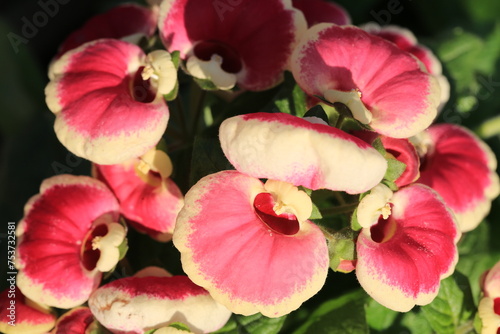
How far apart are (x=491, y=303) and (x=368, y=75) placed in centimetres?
45

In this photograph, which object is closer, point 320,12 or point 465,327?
point 465,327

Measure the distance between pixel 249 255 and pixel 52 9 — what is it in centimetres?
184

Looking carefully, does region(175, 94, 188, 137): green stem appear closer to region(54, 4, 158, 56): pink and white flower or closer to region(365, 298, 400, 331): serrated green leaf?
region(54, 4, 158, 56): pink and white flower

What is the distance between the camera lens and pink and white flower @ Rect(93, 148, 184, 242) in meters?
1.02

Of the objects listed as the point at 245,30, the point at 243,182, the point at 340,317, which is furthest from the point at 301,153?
the point at 340,317

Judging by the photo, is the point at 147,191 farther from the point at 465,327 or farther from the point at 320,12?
the point at 465,327

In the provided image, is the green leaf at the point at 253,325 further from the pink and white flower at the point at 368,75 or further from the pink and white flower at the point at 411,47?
the pink and white flower at the point at 411,47

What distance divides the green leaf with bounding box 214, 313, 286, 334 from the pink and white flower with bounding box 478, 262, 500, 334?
13.3 inches

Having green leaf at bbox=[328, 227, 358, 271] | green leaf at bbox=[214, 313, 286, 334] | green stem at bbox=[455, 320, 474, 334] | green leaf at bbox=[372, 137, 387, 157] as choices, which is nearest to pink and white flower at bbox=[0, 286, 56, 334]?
green leaf at bbox=[214, 313, 286, 334]

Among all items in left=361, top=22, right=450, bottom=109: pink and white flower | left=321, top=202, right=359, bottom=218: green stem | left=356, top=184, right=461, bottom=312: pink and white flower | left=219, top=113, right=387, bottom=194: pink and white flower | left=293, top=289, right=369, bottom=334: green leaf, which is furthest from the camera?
left=361, top=22, right=450, bottom=109: pink and white flower

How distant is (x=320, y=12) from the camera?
4.09 ft

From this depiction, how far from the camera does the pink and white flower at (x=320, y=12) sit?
4.04 feet

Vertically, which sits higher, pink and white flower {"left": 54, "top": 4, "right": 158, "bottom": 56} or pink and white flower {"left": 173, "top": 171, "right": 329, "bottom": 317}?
pink and white flower {"left": 54, "top": 4, "right": 158, "bottom": 56}

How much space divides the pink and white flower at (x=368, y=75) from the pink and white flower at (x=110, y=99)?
0.22 meters
